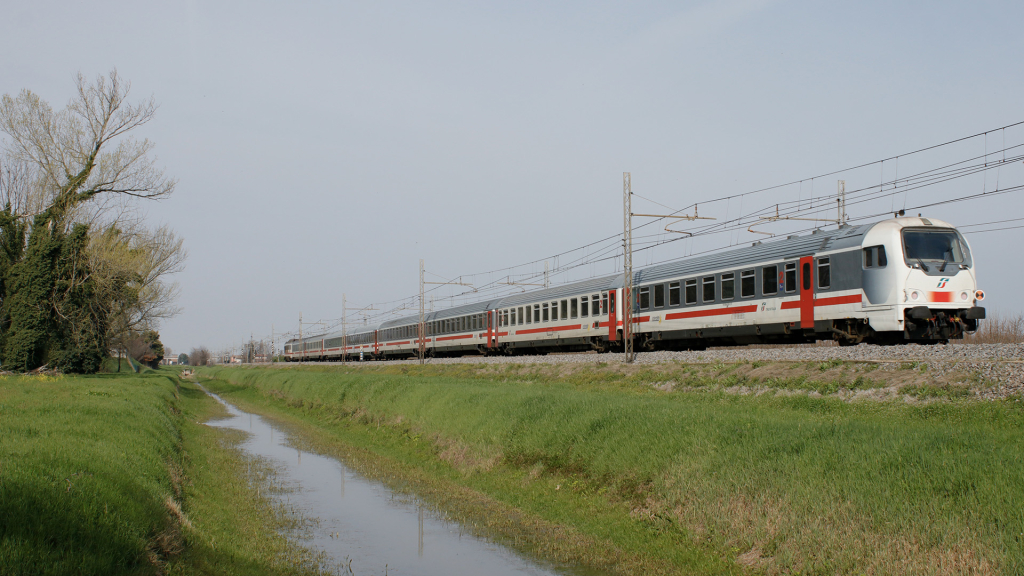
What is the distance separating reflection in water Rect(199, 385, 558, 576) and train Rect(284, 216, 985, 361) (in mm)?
14658

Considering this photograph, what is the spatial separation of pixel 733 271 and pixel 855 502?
62.2 ft

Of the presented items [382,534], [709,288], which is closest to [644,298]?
[709,288]

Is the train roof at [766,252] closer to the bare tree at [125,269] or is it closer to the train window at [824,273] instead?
the train window at [824,273]

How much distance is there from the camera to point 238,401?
5081 centimetres

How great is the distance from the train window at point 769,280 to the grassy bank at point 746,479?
7649 mm

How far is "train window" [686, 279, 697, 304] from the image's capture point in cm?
2805

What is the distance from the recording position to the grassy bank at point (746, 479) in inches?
279

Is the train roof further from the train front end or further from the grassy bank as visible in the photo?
the grassy bank

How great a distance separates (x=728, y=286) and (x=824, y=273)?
4248 millimetres

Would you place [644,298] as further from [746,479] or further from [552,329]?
[746,479]

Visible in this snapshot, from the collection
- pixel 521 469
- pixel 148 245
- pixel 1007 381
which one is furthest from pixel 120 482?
pixel 148 245

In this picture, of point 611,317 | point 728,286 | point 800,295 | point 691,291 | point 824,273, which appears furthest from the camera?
point 611,317

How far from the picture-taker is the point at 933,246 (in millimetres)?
20781

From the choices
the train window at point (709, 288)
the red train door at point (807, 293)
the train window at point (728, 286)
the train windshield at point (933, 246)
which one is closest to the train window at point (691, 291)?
the train window at point (709, 288)
